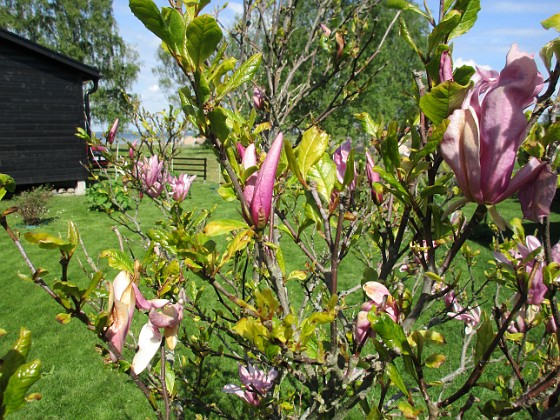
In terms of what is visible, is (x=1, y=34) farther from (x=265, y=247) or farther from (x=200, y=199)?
(x=265, y=247)

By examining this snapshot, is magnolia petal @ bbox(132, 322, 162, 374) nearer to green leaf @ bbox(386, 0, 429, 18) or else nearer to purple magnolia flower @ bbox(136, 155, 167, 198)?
green leaf @ bbox(386, 0, 429, 18)

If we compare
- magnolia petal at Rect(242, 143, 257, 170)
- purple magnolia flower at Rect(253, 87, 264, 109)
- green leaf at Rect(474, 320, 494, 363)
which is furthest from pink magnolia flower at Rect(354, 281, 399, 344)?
purple magnolia flower at Rect(253, 87, 264, 109)

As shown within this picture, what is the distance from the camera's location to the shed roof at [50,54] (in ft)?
36.3

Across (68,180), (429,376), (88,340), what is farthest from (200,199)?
(429,376)

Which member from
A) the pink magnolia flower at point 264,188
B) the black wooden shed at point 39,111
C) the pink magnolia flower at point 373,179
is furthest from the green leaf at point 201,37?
the black wooden shed at point 39,111

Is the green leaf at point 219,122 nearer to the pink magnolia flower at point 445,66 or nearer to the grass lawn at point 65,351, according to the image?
the pink magnolia flower at point 445,66

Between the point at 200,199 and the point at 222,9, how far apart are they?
34.1 ft

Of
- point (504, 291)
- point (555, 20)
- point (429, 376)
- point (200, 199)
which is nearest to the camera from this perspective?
point (555, 20)

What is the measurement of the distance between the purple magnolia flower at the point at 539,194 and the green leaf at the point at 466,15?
1.01ft

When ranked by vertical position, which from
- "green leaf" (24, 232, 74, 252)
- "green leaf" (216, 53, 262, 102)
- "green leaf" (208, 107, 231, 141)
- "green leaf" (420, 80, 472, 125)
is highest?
"green leaf" (216, 53, 262, 102)

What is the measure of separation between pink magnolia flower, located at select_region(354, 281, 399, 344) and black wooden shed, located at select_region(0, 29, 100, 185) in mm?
12375

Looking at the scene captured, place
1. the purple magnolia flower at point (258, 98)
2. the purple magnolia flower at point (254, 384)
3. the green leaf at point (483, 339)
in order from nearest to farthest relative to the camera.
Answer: the green leaf at point (483, 339) → the purple magnolia flower at point (254, 384) → the purple magnolia flower at point (258, 98)

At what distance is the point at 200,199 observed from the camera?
A: 42.0 feet

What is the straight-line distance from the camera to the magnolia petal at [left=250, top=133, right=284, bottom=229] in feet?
2.49
